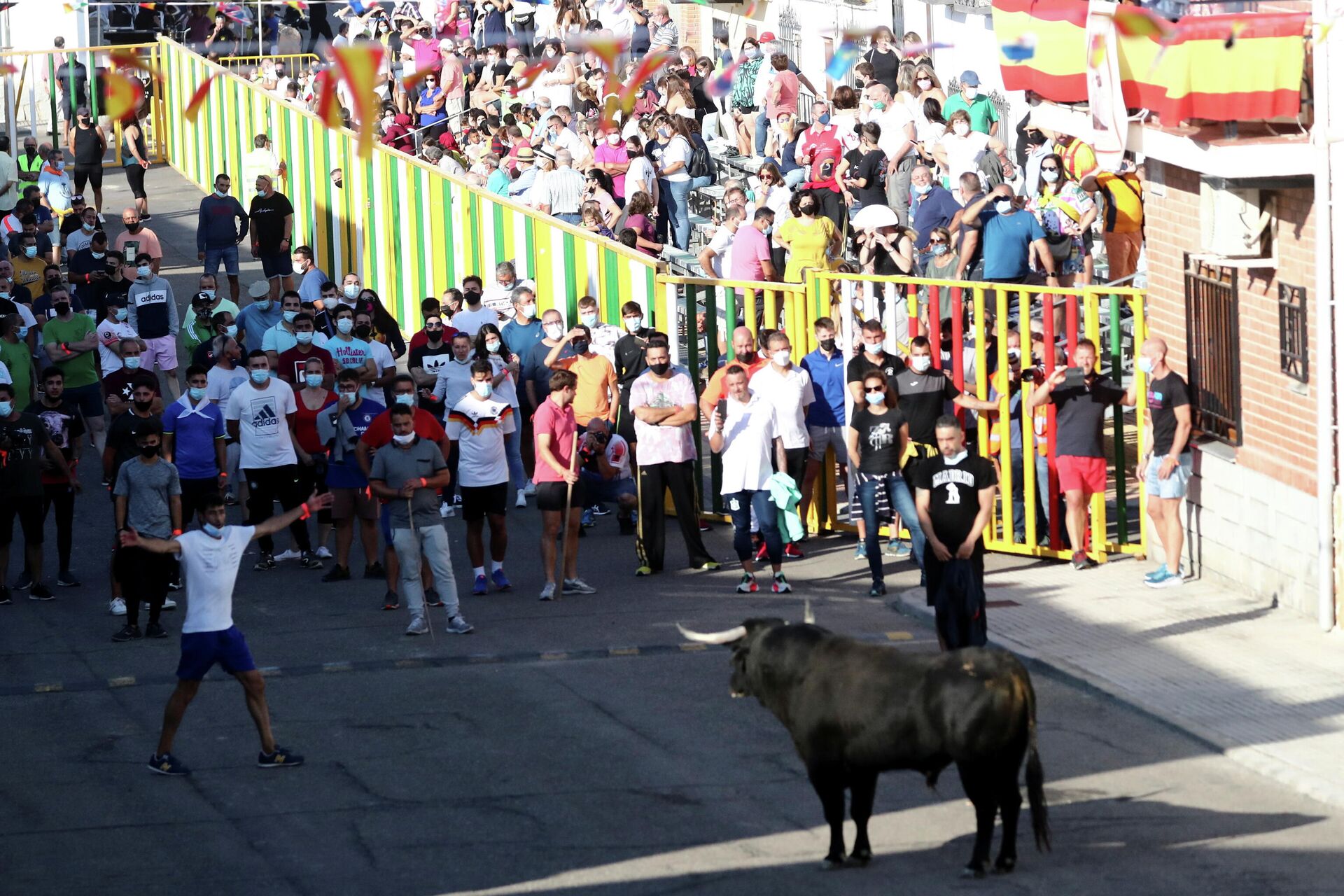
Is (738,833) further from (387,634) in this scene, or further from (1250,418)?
(1250,418)

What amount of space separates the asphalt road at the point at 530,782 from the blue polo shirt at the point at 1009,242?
4448mm

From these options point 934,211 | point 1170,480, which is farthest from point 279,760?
point 934,211

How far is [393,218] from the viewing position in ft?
87.8

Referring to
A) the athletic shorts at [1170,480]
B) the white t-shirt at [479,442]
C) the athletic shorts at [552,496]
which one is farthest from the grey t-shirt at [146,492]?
the athletic shorts at [1170,480]

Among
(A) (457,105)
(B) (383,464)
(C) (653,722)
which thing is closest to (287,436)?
(B) (383,464)

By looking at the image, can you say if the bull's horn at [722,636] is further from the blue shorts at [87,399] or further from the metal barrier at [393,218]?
the blue shorts at [87,399]

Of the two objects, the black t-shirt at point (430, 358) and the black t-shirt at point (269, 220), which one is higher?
the black t-shirt at point (269, 220)

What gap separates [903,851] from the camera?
10.1 meters

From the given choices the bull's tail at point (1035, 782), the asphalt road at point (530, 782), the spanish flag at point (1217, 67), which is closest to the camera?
the bull's tail at point (1035, 782)

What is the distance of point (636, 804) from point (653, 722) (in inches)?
64.6

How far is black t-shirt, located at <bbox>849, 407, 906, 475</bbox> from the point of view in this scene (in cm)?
1546

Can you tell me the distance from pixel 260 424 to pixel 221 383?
3.14 feet

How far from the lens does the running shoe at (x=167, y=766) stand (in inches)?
460

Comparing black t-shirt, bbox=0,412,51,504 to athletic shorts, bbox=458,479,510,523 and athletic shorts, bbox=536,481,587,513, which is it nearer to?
athletic shorts, bbox=458,479,510,523
